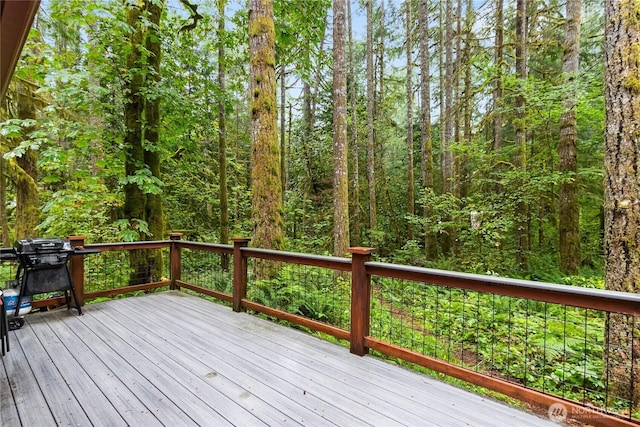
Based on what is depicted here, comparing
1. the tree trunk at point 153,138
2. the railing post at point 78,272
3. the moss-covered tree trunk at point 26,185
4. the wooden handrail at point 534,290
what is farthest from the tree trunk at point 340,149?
the moss-covered tree trunk at point 26,185

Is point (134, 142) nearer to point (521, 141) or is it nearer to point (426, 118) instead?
point (426, 118)

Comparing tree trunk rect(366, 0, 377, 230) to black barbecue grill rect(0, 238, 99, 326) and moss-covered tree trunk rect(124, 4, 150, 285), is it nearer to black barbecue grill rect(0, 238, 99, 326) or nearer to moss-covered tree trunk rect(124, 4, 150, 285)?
moss-covered tree trunk rect(124, 4, 150, 285)

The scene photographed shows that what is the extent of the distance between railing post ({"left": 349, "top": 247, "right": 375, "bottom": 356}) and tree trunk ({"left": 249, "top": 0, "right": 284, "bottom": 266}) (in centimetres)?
163

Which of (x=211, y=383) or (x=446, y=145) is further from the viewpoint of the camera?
(x=446, y=145)

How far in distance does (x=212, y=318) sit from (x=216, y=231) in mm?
7668

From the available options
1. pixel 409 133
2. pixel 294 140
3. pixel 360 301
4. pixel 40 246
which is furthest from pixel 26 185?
pixel 409 133

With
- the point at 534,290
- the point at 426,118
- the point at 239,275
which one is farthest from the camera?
the point at 426,118

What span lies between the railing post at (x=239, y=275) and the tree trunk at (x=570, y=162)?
19.3 feet

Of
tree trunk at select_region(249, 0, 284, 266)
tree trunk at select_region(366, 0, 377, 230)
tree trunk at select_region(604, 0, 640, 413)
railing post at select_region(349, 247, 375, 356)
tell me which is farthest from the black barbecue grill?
tree trunk at select_region(366, 0, 377, 230)

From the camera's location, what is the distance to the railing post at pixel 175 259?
5055 millimetres

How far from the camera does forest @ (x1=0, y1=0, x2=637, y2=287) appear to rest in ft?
14.8

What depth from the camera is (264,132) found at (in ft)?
13.5

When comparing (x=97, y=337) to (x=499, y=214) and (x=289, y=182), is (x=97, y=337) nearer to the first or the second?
(x=499, y=214)

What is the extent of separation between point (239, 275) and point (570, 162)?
6361 mm
